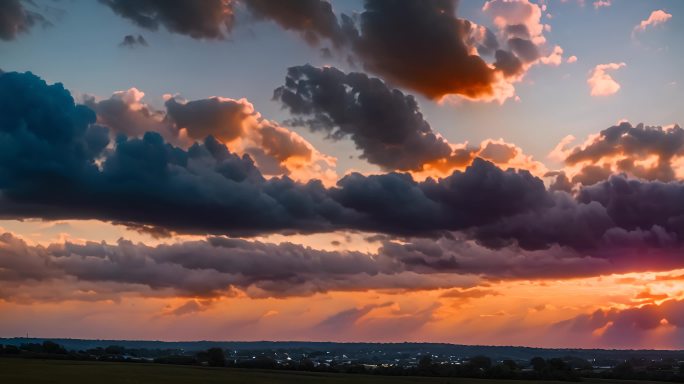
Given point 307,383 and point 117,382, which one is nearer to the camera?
point 117,382

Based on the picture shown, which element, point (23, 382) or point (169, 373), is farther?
point (169, 373)

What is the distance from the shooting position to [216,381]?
179 metres

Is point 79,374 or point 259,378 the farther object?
point 259,378

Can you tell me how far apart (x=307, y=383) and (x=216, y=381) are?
25.9 metres

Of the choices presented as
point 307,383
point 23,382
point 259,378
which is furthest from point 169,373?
point 23,382

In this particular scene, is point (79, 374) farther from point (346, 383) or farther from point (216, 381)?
point (346, 383)

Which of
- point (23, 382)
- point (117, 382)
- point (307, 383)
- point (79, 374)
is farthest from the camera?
point (307, 383)

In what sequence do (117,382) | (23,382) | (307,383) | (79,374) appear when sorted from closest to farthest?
(23,382) → (117,382) → (79,374) → (307,383)

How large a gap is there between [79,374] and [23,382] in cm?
3286

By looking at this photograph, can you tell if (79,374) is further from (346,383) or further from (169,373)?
(346,383)

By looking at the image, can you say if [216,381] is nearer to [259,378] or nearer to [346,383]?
[259,378]

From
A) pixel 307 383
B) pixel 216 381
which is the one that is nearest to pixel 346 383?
pixel 307 383

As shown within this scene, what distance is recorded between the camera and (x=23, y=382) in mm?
142125

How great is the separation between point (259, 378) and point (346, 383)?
25413 mm
